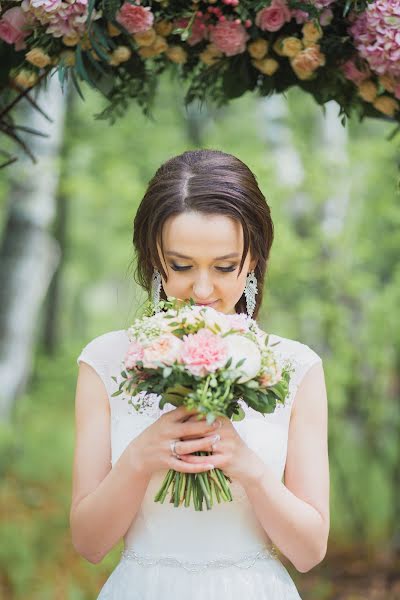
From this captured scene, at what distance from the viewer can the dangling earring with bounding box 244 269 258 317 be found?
9.07 ft

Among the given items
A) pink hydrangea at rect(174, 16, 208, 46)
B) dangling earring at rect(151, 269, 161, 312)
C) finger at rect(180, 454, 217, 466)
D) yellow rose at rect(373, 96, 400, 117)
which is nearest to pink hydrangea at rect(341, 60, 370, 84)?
yellow rose at rect(373, 96, 400, 117)

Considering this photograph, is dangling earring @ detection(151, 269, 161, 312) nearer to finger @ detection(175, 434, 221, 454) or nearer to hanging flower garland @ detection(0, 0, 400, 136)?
finger @ detection(175, 434, 221, 454)

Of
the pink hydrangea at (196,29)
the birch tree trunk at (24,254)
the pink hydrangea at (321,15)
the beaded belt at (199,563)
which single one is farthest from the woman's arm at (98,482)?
the birch tree trunk at (24,254)

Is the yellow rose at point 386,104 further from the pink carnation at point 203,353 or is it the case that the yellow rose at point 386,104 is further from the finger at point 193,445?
the finger at point 193,445

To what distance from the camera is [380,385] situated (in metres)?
7.27

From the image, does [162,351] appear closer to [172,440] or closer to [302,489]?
[172,440]

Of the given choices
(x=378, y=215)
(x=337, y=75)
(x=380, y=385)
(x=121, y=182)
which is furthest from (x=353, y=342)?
(x=337, y=75)

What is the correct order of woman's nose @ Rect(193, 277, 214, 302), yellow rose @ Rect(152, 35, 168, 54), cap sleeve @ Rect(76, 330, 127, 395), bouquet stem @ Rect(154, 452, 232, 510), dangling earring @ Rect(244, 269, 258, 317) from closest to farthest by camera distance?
bouquet stem @ Rect(154, 452, 232, 510), woman's nose @ Rect(193, 277, 214, 302), cap sleeve @ Rect(76, 330, 127, 395), dangling earring @ Rect(244, 269, 258, 317), yellow rose @ Rect(152, 35, 168, 54)

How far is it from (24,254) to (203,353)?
5117mm

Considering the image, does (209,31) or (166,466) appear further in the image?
(209,31)

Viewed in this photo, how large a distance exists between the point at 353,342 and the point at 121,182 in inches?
105

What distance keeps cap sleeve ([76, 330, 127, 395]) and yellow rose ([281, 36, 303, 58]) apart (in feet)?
3.80

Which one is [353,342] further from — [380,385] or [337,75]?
[337,75]

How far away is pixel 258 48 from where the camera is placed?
117 inches
